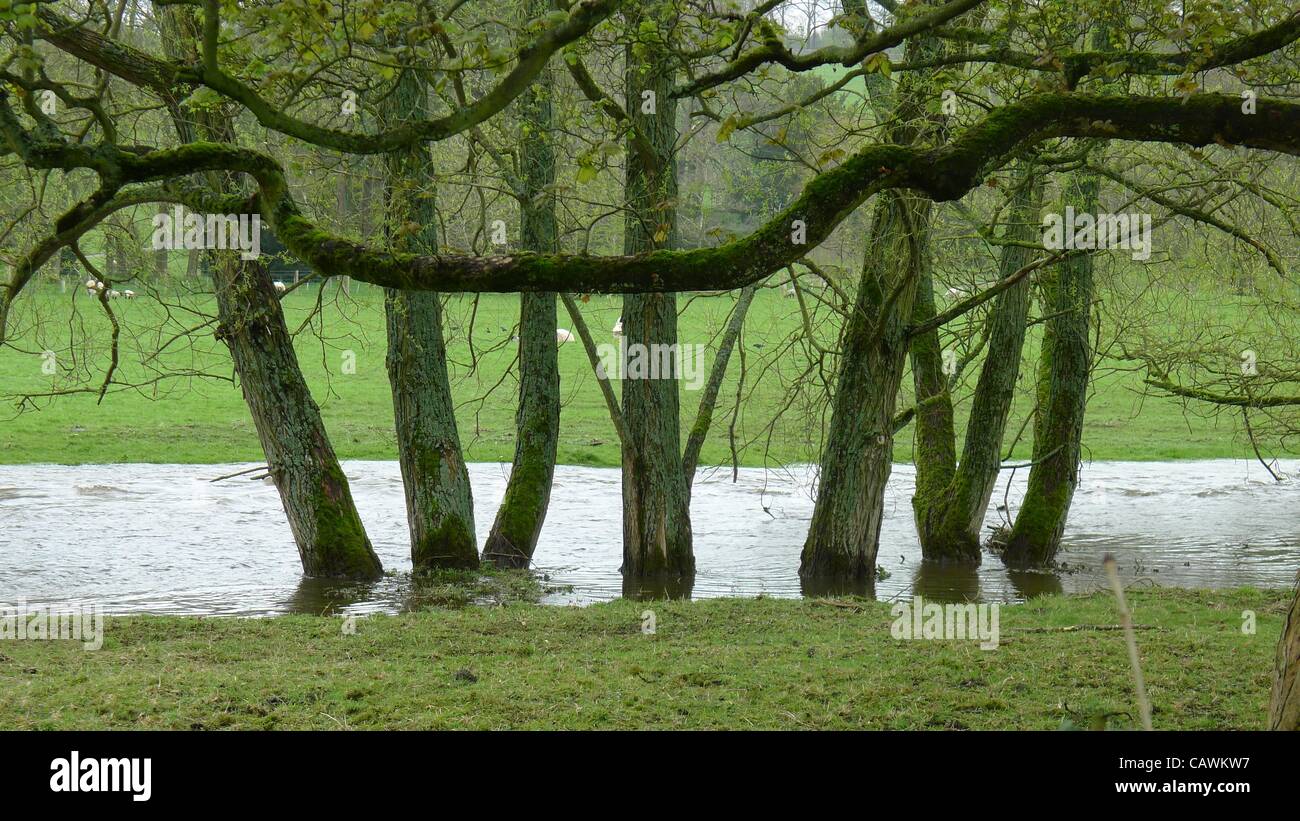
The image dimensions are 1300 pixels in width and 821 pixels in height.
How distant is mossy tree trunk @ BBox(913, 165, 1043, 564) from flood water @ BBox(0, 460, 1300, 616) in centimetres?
50

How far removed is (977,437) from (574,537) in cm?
604

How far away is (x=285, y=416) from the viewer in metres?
13.5

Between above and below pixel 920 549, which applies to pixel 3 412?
above

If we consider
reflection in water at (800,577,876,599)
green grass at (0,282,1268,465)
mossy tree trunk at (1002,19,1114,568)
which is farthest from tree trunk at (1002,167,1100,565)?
green grass at (0,282,1268,465)

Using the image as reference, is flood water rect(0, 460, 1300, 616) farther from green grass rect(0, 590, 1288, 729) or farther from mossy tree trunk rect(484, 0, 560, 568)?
green grass rect(0, 590, 1288, 729)

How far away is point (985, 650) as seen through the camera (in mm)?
8180

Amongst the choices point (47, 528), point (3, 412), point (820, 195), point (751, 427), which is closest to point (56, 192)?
point (47, 528)

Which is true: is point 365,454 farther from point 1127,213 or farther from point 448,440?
point 1127,213

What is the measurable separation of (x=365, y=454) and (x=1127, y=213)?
18248 millimetres

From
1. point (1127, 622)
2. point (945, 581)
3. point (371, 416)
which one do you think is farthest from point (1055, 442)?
point (371, 416)

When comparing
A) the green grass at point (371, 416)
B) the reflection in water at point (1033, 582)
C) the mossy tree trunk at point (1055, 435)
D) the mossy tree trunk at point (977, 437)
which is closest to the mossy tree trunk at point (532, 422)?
the mossy tree trunk at point (977, 437)

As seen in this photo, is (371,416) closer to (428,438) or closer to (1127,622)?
(428,438)
